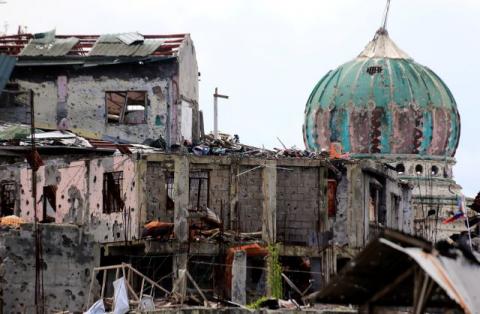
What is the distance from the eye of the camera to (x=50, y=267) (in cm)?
3856

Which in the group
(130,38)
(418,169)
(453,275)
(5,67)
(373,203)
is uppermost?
(130,38)

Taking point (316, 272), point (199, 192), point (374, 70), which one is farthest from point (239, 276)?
point (374, 70)

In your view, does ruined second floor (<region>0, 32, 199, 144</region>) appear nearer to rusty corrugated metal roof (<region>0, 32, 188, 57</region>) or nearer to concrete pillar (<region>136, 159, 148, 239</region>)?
rusty corrugated metal roof (<region>0, 32, 188, 57</region>)

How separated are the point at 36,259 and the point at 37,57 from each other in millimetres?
9966

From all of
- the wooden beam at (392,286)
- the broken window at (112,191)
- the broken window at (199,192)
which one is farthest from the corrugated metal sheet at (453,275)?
the broken window at (112,191)

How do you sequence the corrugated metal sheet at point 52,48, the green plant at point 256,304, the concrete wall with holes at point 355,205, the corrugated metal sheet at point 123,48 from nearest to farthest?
the green plant at point 256,304
the concrete wall with holes at point 355,205
the corrugated metal sheet at point 123,48
the corrugated metal sheet at point 52,48

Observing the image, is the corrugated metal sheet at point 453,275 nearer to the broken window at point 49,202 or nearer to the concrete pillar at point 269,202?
the concrete pillar at point 269,202

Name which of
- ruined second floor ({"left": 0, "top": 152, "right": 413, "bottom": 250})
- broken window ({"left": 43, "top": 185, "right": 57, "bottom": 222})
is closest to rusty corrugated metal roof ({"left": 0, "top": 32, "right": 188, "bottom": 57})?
broken window ({"left": 43, "top": 185, "right": 57, "bottom": 222})

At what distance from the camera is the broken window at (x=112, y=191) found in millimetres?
Result: 39812

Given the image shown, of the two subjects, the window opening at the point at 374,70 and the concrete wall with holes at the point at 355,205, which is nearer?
the concrete wall with holes at the point at 355,205

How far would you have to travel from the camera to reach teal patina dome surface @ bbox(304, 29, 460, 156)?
5231 cm

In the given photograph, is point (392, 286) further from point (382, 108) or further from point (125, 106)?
point (382, 108)

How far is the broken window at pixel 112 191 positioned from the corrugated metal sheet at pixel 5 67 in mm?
7174

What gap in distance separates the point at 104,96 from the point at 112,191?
6.60 meters
